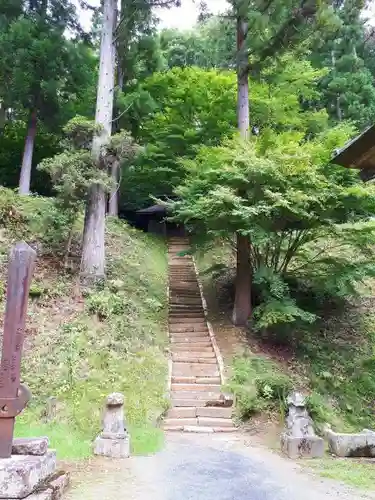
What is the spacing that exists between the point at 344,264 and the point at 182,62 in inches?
776

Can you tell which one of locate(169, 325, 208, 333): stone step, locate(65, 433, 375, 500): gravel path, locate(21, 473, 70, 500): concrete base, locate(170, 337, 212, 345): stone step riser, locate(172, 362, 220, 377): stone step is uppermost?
locate(169, 325, 208, 333): stone step

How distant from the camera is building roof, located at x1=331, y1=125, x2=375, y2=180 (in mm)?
2803

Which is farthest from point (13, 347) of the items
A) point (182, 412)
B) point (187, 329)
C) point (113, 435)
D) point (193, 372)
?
point (187, 329)

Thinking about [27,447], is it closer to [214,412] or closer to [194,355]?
[214,412]

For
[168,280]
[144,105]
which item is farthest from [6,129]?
[168,280]

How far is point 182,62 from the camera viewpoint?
25938 mm

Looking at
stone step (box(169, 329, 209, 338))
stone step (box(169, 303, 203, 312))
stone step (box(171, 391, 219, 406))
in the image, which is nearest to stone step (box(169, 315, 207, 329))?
stone step (box(169, 329, 209, 338))

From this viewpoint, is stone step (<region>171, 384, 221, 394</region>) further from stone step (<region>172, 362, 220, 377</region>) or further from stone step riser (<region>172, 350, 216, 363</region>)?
stone step riser (<region>172, 350, 216, 363</region>)

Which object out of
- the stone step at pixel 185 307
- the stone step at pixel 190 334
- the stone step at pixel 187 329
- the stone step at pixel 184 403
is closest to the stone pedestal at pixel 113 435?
the stone step at pixel 184 403

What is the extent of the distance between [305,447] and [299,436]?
16cm

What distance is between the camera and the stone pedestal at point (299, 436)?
6.07 meters

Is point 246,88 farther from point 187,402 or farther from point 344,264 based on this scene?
point 187,402

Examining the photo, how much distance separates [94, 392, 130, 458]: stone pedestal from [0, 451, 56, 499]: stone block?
6.23ft

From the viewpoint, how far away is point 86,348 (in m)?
8.59
